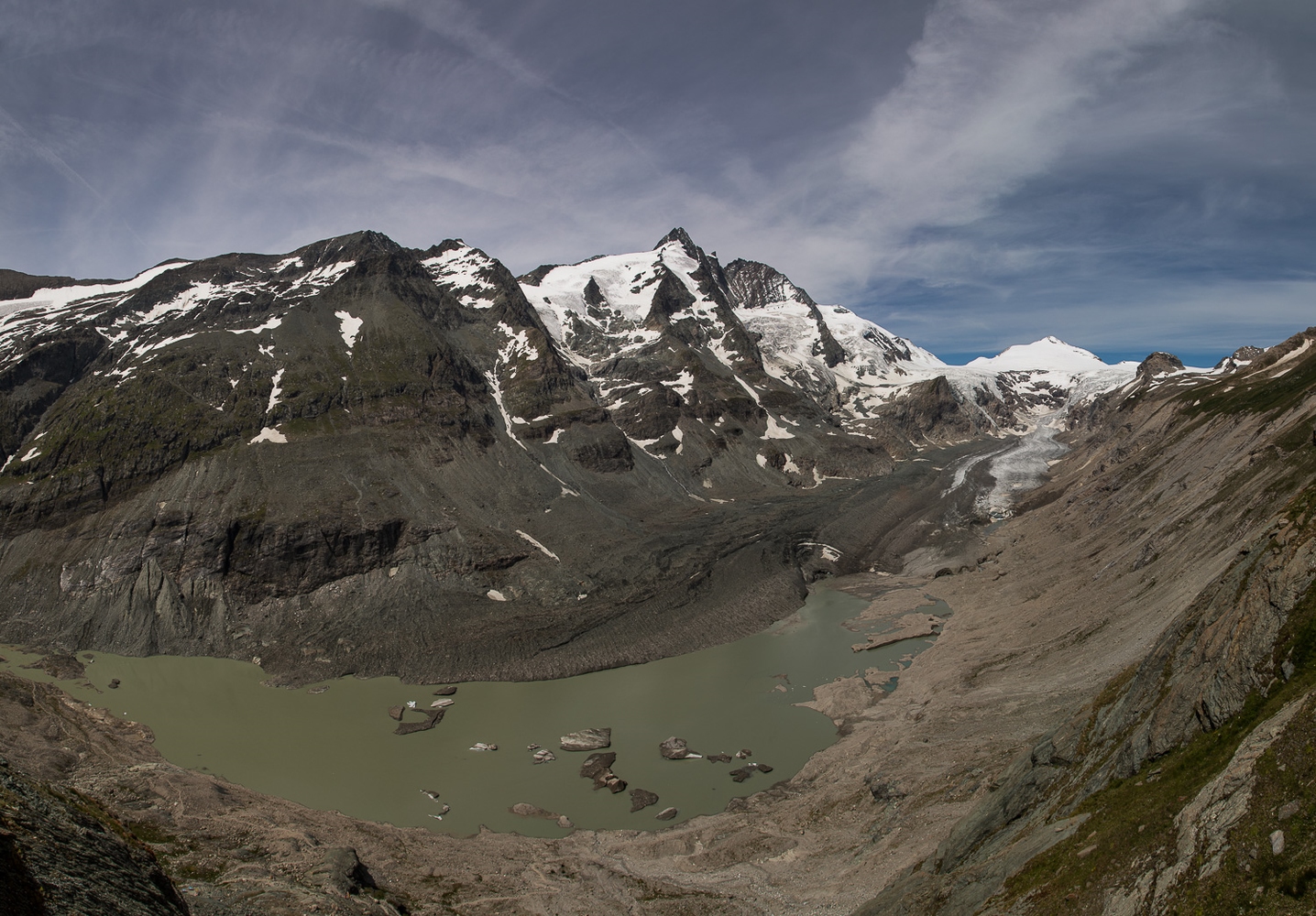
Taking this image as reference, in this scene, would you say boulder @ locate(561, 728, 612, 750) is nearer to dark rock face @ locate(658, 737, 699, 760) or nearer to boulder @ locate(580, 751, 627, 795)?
boulder @ locate(580, 751, 627, 795)

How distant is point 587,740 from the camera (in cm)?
3928

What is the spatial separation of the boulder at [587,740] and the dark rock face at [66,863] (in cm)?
2488

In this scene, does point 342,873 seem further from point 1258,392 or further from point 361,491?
point 1258,392

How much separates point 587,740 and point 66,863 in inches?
1159

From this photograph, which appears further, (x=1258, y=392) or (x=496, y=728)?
(x=1258, y=392)

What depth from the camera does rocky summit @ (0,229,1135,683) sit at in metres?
54.8

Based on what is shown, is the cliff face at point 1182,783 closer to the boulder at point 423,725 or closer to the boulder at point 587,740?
the boulder at point 587,740

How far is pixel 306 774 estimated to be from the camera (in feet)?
121

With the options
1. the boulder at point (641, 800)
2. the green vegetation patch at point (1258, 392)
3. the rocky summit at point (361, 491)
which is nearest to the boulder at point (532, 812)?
the boulder at point (641, 800)

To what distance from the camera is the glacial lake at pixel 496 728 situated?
1334 inches

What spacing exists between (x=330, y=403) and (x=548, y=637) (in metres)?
46.1

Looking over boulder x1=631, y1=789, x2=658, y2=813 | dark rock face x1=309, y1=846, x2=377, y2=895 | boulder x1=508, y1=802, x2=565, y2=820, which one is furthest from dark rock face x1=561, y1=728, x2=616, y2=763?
dark rock face x1=309, y1=846, x2=377, y2=895

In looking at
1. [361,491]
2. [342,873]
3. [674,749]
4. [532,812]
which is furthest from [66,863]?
[361,491]

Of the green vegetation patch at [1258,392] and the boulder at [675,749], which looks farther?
the green vegetation patch at [1258,392]
